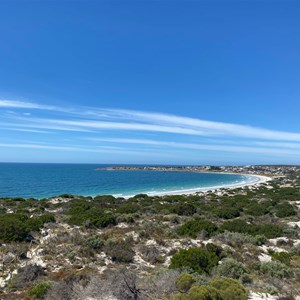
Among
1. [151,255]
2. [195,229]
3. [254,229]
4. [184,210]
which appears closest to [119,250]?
[151,255]

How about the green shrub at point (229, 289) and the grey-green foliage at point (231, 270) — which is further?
the grey-green foliage at point (231, 270)

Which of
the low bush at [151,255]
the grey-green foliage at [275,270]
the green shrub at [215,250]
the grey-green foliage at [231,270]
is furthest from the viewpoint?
the green shrub at [215,250]

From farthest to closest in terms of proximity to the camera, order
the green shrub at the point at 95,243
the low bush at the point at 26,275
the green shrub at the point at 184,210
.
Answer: the green shrub at the point at 184,210
the green shrub at the point at 95,243
the low bush at the point at 26,275

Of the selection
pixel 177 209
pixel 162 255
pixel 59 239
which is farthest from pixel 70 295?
pixel 177 209

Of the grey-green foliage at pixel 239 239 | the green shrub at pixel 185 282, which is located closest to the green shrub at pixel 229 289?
the green shrub at pixel 185 282

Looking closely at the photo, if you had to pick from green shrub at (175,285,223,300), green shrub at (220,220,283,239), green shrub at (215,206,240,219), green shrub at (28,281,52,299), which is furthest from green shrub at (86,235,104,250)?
green shrub at (215,206,240,219)

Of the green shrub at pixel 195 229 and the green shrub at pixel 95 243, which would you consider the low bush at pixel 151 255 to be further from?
the green shrub at pixel 195 229

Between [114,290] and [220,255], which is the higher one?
[114,290]

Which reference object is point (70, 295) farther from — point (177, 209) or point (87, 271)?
point (177, 209)

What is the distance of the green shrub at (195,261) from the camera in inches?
352

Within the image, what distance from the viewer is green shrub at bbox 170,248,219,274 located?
8934mm

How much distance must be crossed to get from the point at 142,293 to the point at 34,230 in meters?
9.80

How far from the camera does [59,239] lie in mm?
12422

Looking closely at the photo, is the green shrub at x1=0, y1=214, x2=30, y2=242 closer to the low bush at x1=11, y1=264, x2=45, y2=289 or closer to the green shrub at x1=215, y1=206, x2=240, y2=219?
the low bush at x1=11, y1=264, x2=45, y2=289
